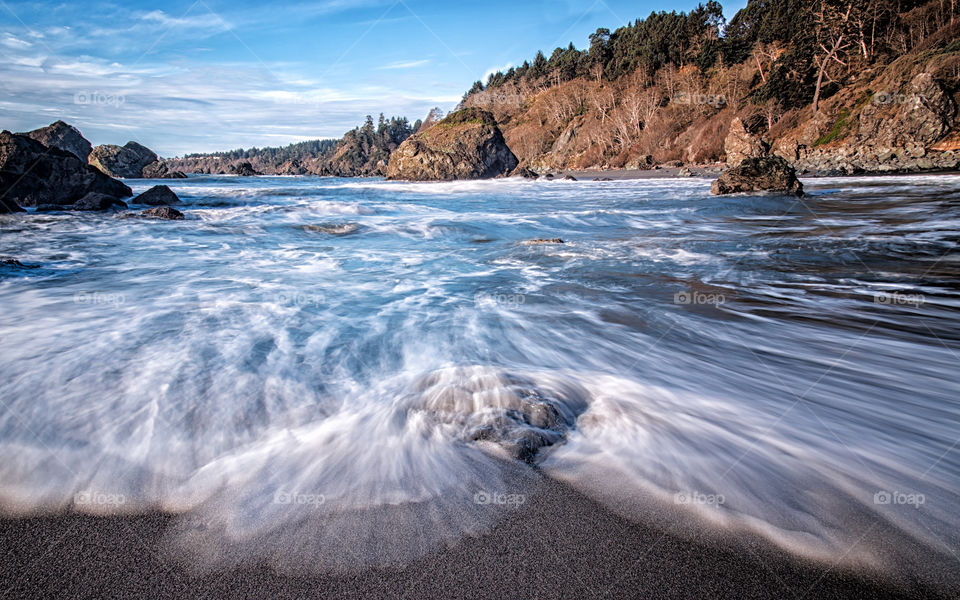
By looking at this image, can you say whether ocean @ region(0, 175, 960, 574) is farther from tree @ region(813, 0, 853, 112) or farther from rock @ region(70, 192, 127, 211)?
tree @ region(813, 0, 853, 112)

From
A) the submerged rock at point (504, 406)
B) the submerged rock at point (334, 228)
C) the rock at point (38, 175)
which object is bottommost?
the submerged rock at point (504, 406)

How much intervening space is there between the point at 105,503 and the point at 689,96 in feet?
235

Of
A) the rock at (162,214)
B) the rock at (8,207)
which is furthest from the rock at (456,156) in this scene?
the rock at (8,207)

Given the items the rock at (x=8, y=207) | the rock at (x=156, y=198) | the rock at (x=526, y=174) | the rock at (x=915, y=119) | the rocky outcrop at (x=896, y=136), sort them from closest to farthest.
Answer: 1. the rock at (x=8, y=207)
2. the rock at (x=156, y=198)
3. the rocky outcrop at (x=896, y=136)
4. the rock at (x=915, y=119)
5. the rock at (x=526, y=174)

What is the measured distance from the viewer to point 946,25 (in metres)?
32.2

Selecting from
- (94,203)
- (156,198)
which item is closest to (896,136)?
(156,198)

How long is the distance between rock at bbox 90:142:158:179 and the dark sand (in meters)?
99.8

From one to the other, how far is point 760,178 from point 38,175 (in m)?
29.6

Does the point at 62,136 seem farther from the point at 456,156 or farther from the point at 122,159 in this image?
the point at 122,159

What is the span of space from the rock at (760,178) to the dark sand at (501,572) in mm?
20176

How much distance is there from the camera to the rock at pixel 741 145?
38.5 metres

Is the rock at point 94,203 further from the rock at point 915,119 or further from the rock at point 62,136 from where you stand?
the rock at point 915,119

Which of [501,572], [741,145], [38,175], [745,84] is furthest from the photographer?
[745,84]

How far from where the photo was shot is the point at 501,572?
1.66 metres
